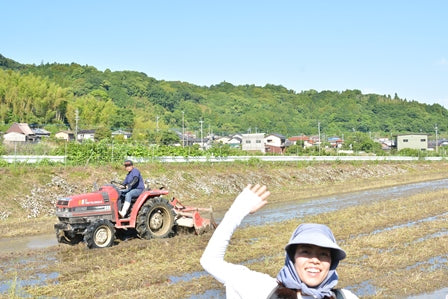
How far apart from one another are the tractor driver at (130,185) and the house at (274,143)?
73.5 meters

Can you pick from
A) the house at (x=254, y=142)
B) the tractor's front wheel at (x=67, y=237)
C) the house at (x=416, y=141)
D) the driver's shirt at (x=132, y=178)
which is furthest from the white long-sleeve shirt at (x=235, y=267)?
the house at (x=416, y=141)

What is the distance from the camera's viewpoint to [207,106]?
154000 mm

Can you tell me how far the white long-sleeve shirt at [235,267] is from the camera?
8.57 ft

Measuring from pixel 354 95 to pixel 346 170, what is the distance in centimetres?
14813

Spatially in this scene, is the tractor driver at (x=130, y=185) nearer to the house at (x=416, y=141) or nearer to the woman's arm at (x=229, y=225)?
the woman's arm at (x=229, y=225)

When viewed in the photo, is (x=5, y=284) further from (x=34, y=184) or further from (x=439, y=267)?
(x=34, y=184)

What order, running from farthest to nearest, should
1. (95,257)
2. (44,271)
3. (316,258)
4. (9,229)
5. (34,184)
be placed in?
(34,184) < (9,229) < (95,257) < (44,271) < (316,258)

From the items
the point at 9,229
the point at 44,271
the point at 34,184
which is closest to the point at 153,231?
the point at 44,271

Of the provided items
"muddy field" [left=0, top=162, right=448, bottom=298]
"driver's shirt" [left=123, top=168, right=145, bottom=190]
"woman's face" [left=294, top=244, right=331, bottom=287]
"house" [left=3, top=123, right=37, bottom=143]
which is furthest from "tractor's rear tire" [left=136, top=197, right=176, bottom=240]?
"house" [left=3, top=123, right=37, bottom=143]

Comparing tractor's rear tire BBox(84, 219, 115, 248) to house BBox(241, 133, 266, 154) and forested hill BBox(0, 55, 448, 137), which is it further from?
house BBox(241, 133, 266, 154)

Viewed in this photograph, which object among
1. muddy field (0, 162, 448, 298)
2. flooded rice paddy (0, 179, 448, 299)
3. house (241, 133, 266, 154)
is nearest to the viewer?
flooded rice paddy (0, 179, 448, 299)

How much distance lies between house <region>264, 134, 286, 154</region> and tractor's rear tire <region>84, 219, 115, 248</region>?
74.2 meters

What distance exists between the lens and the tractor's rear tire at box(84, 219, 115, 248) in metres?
11.4

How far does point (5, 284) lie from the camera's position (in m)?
8.80
